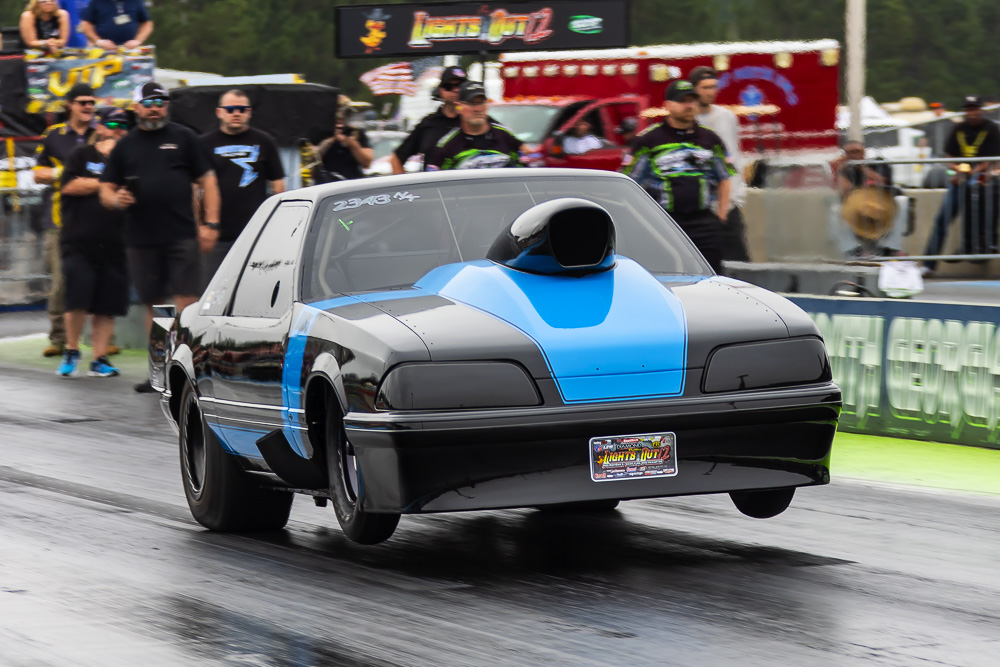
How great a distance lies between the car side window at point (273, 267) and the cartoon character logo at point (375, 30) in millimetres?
8438

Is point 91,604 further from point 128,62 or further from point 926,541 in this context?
point 128,62

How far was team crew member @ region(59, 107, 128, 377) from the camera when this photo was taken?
14.4 m

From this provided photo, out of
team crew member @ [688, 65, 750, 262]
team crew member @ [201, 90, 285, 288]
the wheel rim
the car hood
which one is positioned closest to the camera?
the car hood

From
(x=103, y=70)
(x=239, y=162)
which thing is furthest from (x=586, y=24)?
(x=103, y=70)

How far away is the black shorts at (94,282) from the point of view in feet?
47.2

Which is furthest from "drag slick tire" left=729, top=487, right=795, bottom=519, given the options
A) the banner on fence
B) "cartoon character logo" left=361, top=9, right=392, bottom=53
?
"cartoon character logo" left=361, top=9, right=392, bottom=53

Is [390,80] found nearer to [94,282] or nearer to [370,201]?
[94,282]

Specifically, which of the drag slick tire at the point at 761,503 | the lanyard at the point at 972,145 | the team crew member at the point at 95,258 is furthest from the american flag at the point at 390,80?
the drag slick tire at the point at 761,503

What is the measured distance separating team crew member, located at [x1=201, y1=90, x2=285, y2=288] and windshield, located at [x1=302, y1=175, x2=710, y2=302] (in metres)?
6.12

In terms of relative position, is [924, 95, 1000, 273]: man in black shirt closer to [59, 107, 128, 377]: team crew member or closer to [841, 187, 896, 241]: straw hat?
[841, 187, 896, 241]: straw hat

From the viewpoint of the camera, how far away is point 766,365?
20.7ft

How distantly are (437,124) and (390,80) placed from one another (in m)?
20.0

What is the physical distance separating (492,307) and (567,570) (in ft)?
3.18

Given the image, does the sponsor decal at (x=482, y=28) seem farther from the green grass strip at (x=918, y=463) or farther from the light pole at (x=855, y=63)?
the green grass strip at (x=918, y=463)
